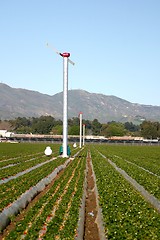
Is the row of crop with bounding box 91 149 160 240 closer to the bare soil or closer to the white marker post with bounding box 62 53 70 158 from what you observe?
the bare soil

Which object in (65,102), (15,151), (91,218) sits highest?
(65,102)

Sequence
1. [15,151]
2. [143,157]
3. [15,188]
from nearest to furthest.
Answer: [15,188] → [143,157] → [15,151]

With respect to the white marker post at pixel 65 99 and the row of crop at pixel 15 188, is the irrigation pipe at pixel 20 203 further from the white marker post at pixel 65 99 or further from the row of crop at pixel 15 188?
the white marker post at pixel 65 99

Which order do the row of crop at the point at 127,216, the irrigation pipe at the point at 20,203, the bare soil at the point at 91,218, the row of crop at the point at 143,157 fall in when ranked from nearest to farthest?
the row of crop at the point at 127,216 < the bare soil at the point at 91,218 < the irrigation pipe at the point at 20,203 < the row of crop at the point at 143,157

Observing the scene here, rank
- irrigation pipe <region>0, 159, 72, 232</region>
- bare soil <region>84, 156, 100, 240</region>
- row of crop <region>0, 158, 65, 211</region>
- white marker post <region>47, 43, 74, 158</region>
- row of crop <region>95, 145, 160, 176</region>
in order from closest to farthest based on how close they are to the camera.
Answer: bare soil <region>84, 156, 100, 240</region>, irrigation pipe <region>0, 159, 72, 232</region>, row of crop <region>0, 158, 65, 211</region>, row of crop <region>95, 145, 160, 176</region>, white marker post <region>47, 43, 74, 158</region>

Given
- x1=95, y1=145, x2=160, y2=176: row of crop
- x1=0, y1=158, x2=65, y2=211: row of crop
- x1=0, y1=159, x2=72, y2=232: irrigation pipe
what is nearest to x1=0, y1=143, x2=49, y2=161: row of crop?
x1=95, y1=145, x2=160, y2=176: row of crop

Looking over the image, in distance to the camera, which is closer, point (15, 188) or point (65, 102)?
point (15, 188)

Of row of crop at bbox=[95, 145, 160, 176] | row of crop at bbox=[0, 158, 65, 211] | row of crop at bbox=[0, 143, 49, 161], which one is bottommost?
row of crop at bbox=[0, 158, 65, 211]

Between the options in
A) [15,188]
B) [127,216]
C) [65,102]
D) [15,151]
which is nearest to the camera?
[127,216]

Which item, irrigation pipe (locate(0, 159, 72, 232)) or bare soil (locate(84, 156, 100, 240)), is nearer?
bare soil (locate(84, 156, 100, 240))

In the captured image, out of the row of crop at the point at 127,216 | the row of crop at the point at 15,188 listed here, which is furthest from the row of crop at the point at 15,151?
the row of crop at the point at 127,216

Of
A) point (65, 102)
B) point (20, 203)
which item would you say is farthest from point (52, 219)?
point (65, 102)

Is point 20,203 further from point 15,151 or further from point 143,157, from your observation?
point 15,151

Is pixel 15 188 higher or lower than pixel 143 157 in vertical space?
lower
